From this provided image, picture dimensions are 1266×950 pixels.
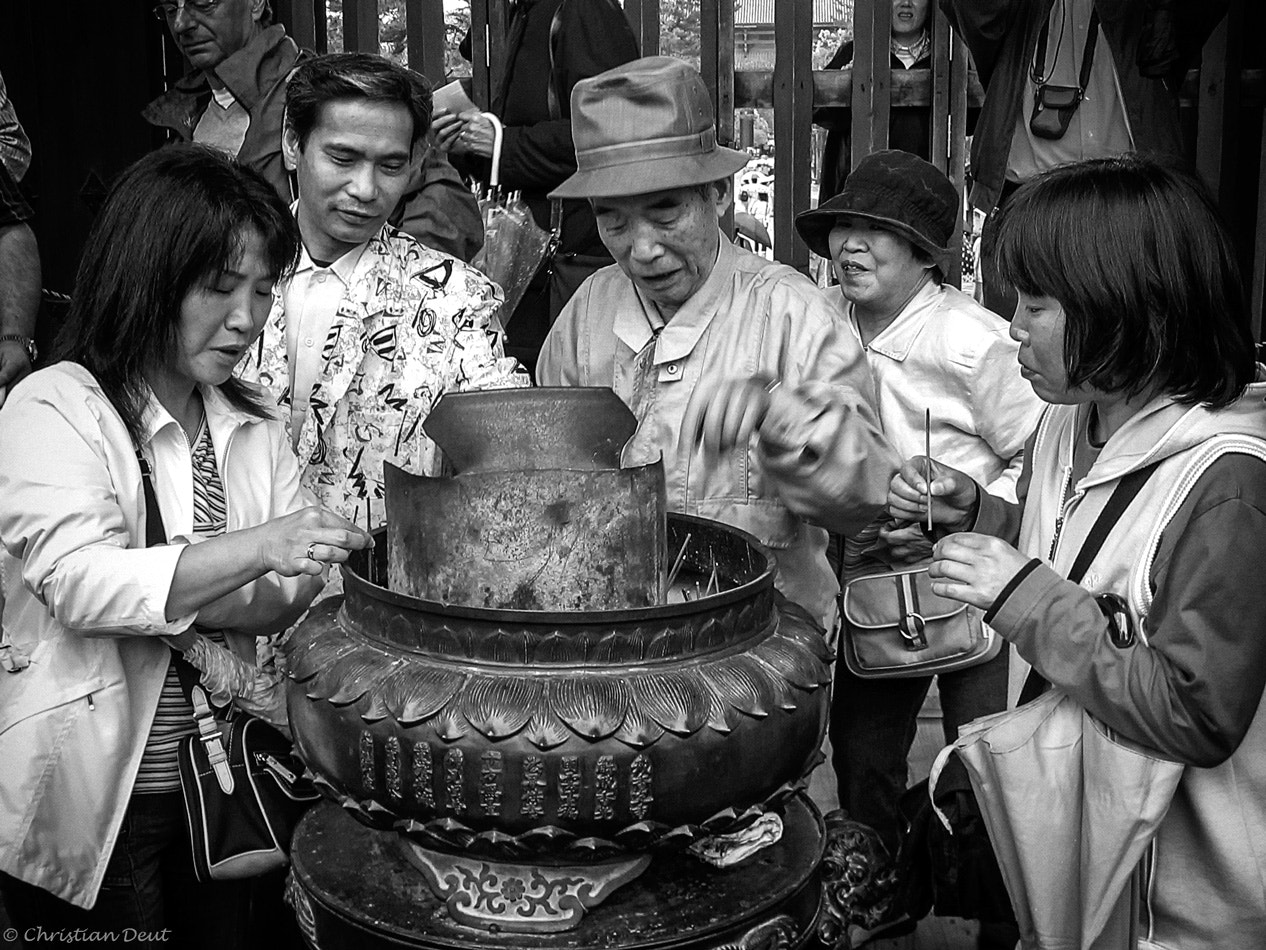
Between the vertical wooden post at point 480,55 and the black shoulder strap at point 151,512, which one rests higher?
the vertical wooden post at point 480,55

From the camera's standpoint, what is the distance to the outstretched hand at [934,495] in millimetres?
2383

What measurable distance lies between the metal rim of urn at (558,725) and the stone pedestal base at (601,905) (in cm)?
15

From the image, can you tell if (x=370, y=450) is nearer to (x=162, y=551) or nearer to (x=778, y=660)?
(x=162, y=551)

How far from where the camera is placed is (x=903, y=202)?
3.29 m

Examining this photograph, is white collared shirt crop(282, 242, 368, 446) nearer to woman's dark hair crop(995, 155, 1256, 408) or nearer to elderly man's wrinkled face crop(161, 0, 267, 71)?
woman's dark hair crop(995, 155, 1256, 408)

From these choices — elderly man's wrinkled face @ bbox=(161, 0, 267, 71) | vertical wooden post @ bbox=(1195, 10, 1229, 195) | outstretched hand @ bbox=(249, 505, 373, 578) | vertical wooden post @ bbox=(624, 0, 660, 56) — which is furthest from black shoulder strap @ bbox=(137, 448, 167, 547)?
vertical wooden post @ bbox=(1195, 10, 1229, 195)

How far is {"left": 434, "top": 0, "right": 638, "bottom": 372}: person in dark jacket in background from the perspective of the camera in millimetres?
4008

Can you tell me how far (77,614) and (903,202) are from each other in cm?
206

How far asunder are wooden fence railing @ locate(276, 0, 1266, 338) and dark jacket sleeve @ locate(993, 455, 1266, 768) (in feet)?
10.2

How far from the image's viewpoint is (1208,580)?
187 cm

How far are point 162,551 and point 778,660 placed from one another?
0.89m

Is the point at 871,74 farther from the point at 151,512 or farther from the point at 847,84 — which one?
the point at 151,512

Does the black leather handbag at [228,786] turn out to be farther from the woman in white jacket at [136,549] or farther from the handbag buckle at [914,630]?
the handbag buckle at [914,630]

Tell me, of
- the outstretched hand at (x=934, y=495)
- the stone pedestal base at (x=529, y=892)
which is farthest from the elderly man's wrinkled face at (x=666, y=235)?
the stone pedestal base at (x=529, y=892)
